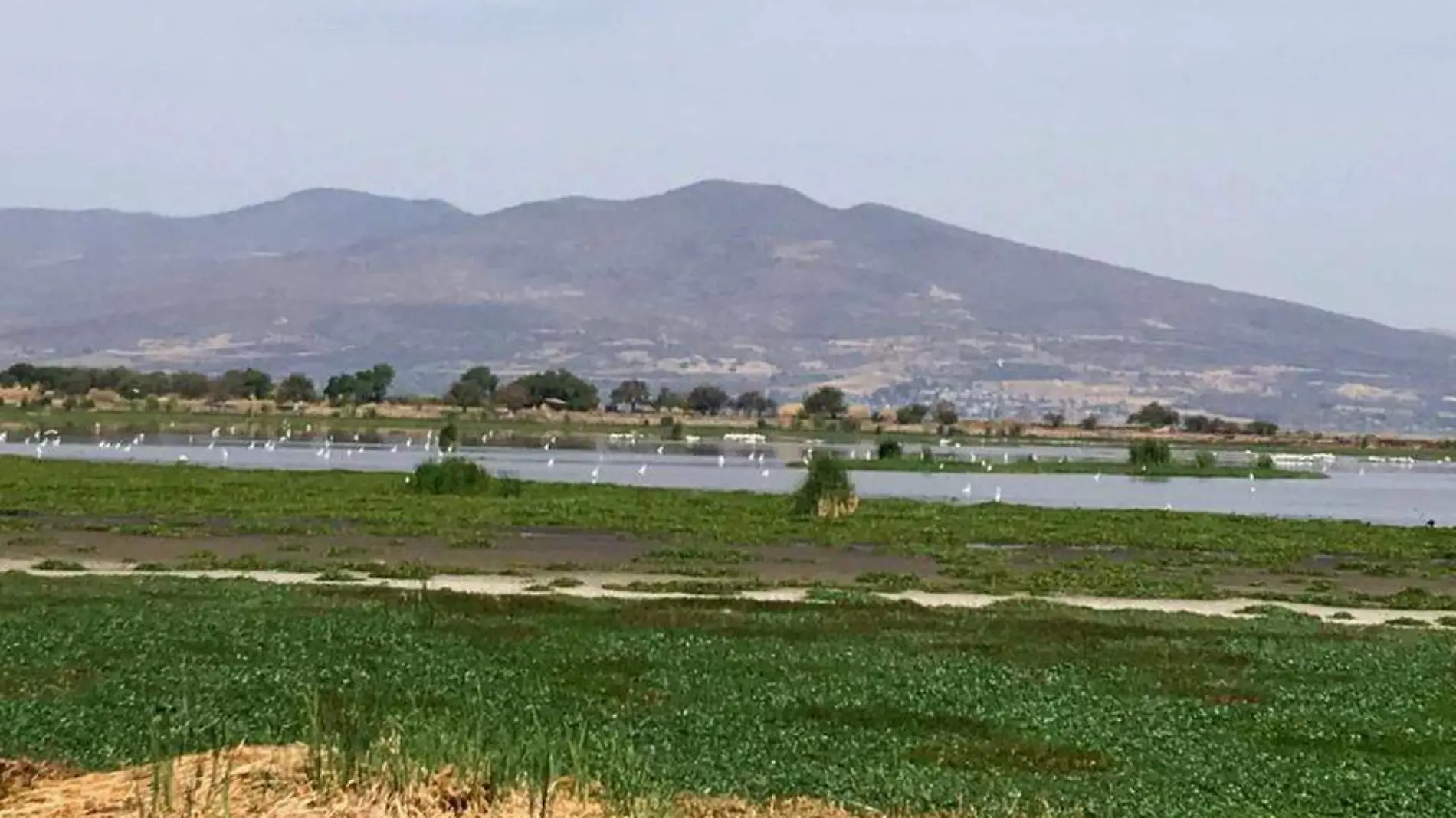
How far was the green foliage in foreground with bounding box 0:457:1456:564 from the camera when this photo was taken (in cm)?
4106

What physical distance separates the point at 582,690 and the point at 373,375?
149m

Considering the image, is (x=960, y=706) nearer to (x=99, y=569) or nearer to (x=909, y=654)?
(x=909, y=654)

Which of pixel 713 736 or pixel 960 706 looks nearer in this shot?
pixel 713 736

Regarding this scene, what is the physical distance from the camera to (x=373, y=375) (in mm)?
164000

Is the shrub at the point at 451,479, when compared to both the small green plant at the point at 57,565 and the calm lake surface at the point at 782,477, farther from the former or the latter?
the small green plant at the point at 57,565

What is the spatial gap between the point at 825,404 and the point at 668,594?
144214mm

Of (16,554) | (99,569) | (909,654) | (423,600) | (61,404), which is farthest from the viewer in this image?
(61,404)

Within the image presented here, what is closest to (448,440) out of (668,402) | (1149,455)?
(1149,455)

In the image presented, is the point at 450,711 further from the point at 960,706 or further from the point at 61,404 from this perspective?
the point at 61,404

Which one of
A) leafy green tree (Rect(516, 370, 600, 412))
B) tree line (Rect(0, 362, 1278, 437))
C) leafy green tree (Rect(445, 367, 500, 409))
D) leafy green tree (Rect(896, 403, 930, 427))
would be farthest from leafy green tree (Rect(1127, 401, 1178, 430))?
leafy green tree (Rect(445, 367, 500, 409))

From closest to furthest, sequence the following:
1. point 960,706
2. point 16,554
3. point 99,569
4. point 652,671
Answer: point 960,706 → point 652,671 → point 99,569 → point 16,554

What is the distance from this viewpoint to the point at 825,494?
1877 inches

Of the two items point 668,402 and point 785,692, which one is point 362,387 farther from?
point 785,692

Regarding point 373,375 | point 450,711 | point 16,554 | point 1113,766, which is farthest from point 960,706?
point 373,375
